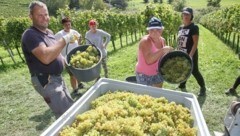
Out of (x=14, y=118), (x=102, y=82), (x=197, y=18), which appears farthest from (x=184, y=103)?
(x=197, y=18)

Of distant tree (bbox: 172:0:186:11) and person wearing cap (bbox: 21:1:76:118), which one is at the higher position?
person wearing cap (bbox: 21:1:76:118)

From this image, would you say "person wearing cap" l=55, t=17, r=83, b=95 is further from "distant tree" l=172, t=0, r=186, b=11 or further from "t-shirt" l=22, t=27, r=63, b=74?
"distant tree" l=172, t=0, r=186, b=11

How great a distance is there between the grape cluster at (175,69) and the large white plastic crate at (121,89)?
1.20 meters

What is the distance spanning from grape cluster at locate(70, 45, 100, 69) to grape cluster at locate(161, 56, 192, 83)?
109 cm

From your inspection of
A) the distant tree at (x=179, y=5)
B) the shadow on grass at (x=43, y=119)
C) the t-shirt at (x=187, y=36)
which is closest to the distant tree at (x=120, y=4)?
the distant tree at (x=179, y=5)

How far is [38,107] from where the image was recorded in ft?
24.1

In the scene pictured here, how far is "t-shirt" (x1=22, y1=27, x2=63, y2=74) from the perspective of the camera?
3676mm

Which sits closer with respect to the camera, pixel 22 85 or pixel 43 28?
pixel 43 28

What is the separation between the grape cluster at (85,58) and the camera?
449 centimetres

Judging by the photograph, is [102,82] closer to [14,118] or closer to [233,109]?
[233,109]

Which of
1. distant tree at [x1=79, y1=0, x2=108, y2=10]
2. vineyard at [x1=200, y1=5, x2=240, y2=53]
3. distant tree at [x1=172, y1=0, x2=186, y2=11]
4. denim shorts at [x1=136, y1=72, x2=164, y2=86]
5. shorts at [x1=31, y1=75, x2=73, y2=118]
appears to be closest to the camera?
shorts at [x1=31, y1=75, x2=73, y2=118]

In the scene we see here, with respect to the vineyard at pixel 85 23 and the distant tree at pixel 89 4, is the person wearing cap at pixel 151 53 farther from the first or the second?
the distant tree at pixel 89 4

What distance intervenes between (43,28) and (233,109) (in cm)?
258

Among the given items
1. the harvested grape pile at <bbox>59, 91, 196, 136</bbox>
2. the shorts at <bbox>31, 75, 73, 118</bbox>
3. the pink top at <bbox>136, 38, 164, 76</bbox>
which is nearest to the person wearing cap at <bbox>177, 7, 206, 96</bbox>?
the pink top at <bbox>136, 38, 164, 76</bbox>
